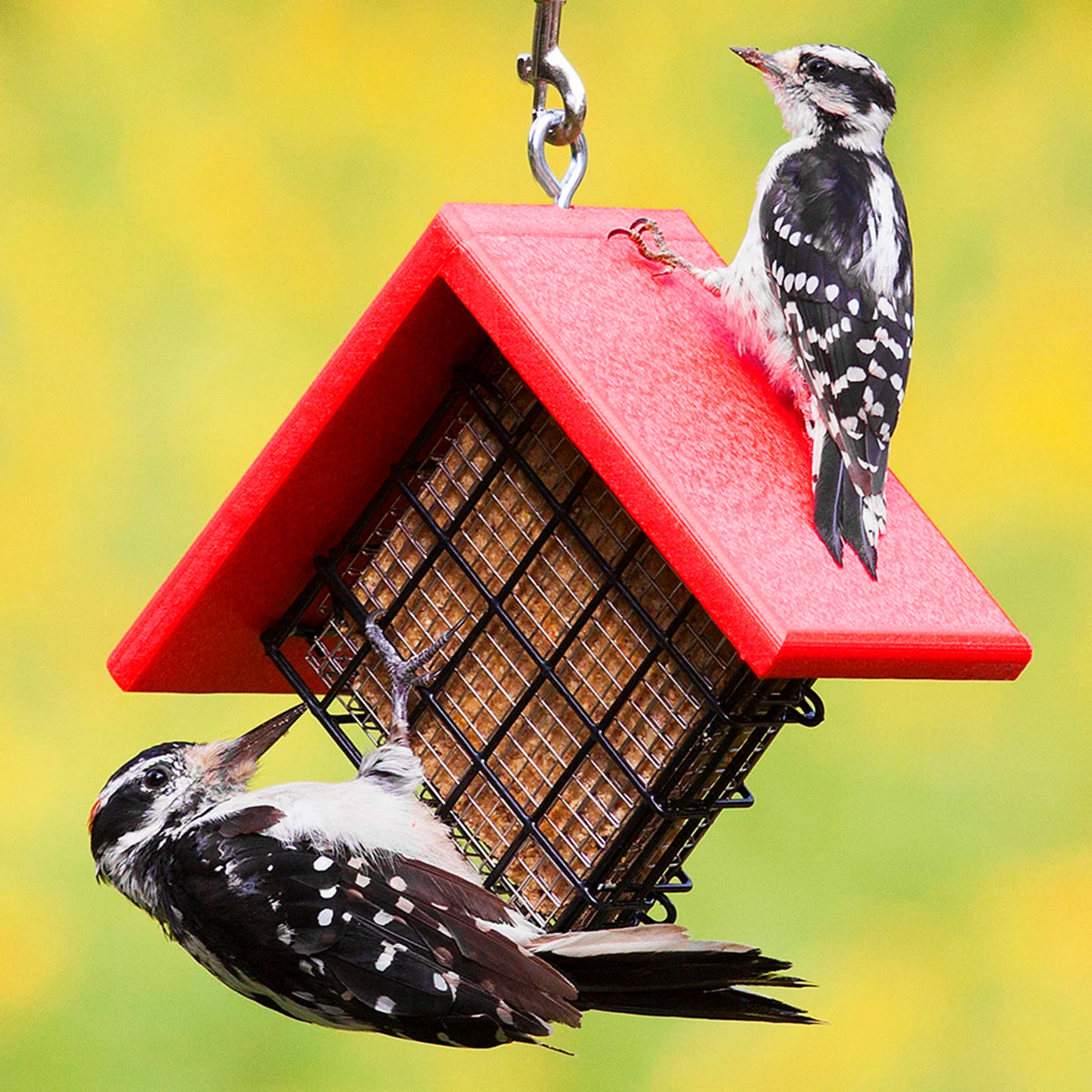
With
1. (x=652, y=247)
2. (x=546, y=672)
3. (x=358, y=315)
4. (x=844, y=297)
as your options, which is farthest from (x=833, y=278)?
(x=358, y=315)

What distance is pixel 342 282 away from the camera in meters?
4.89

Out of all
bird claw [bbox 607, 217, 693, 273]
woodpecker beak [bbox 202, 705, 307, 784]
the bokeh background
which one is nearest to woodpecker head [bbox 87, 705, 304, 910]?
woodpecker beak [bbox 202, 705, 307, 784]

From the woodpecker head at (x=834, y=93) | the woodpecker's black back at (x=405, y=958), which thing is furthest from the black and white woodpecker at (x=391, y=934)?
the woodpecker head at (x=834, y=93)

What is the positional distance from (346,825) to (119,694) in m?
2.26

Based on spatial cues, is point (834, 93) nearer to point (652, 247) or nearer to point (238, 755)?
point (652, 247)

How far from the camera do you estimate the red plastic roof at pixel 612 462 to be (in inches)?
85.7

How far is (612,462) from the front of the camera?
223cm

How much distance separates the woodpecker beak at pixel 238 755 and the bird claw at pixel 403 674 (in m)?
0.17

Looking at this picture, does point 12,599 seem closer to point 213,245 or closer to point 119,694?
point 119,694

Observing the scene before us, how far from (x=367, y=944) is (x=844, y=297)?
3.30 ft

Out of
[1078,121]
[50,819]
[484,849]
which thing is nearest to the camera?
[484,849]

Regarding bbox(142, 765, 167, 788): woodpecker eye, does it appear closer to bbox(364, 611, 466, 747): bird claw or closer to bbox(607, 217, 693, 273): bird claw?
bbox(364, 611, 466, 747): bird claw

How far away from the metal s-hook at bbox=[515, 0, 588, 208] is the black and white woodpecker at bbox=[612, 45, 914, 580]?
15cm

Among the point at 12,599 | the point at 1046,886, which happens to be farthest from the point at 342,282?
the point at 1046,886
